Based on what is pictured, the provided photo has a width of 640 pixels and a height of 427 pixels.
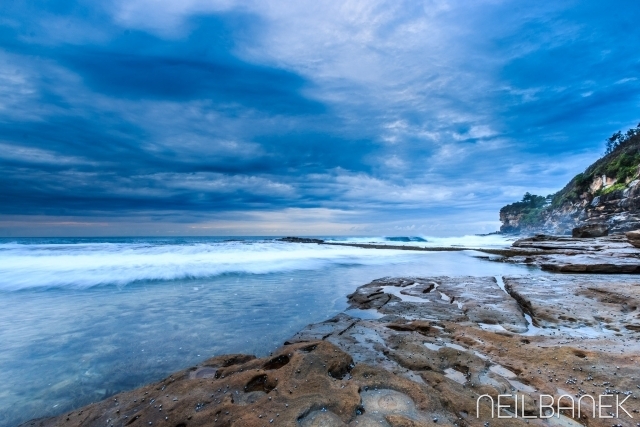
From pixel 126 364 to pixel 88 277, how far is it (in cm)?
1288

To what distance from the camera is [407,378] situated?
3695mm

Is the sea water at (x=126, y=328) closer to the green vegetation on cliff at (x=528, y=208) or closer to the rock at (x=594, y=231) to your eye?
the rock at (x=594, y=231)

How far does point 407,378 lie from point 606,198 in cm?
5600

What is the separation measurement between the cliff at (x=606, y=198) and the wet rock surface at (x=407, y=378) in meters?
43.2

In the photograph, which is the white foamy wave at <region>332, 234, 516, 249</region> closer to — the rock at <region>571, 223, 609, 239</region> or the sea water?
the rock at <region>571, 223, 609, 239</region>

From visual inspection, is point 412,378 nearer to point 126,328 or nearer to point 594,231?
point 126,328

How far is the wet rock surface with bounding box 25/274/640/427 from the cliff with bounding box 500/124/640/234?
43201 mm

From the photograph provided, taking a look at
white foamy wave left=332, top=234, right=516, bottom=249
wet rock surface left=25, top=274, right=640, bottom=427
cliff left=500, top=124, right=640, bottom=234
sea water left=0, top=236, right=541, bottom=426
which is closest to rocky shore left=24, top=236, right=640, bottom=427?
wet rock surface left=25, top=274, right=640, bottom=427

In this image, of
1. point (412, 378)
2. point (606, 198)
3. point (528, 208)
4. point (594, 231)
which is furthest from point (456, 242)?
point (412, 378)

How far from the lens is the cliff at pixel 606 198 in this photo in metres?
36.0

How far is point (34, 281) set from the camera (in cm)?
1362

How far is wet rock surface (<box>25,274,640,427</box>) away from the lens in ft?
9.75

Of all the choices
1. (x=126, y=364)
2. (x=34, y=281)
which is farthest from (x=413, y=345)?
(x=34, y=281)

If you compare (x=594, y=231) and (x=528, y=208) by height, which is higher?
(x=528, y=208)
